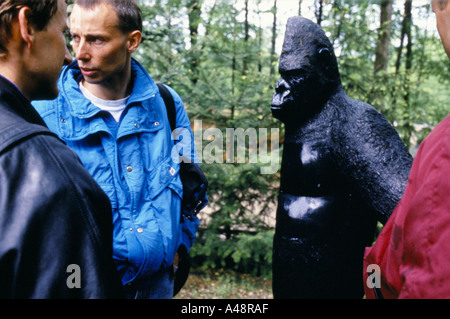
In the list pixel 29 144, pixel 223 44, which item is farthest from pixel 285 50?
pixel 223 44

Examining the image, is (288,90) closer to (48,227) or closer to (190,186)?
(190,186)

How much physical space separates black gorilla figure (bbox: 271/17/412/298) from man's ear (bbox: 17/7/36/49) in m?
1.66

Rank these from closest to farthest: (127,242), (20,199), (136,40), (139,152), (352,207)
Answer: (20,199), (127,242), (139,152), (136,40), (352,207)

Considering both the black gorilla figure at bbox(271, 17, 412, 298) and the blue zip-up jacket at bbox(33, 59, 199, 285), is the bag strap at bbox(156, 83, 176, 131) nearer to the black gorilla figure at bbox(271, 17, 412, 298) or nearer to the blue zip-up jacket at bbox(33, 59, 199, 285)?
the blue zip-up jacket at bbox(33, 59, 199, 285)

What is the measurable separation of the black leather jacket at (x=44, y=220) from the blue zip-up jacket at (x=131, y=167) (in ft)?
2.63

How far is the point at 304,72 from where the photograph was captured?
244cm

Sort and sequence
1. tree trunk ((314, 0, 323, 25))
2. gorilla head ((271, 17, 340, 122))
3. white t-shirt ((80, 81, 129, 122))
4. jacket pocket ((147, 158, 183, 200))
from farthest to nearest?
tree trunk ((314, 0, 323, 25)) < gorilla head ((271, 17, 340, 122)) < white t-shirt ((80, 81, 129, 122)) < jacket pocket ((147, 158, 183, 200))

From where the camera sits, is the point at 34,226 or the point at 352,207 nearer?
the point at 34,226

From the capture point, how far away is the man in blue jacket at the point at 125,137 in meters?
1.90

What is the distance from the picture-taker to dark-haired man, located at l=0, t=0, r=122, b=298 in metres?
0.96

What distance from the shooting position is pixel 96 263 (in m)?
1.05

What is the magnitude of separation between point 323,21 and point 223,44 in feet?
5.15

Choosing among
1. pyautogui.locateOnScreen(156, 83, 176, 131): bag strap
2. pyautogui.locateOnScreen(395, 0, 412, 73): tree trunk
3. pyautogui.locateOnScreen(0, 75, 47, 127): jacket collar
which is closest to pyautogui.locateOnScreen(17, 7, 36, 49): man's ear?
pyautogui.locateOnScreen(0, 75, 47, 127): jacket collar

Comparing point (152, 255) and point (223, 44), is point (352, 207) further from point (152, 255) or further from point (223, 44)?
point (223, 44)
